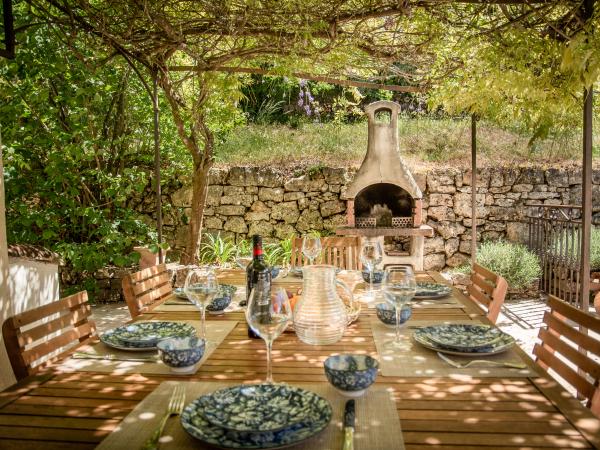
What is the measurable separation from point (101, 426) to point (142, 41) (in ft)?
10.2

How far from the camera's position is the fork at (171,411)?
114 cm

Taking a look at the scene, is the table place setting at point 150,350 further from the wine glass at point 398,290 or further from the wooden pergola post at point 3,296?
the wooden pergola post at point 3,296

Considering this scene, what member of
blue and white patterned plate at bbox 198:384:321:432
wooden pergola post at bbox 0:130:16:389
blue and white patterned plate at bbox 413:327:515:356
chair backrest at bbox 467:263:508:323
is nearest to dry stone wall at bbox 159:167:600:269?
wooden pergola post at bbox 0:130:16:389

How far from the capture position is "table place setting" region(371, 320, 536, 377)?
1.61m

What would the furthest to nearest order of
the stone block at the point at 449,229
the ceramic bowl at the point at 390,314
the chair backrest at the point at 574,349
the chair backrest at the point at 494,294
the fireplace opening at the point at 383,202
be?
1. the stone block at the point at 449,229
2. the fireplace opening at the point at 383,202
3. the chair backrest at the point at 494,294
4. the ceramic bowl at the point at 390,314
5. the chair backrest at the point at 574,349

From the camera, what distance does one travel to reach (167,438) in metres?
1.19

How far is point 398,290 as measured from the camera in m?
1.86

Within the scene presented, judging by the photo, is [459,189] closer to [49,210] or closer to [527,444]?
[49,210]

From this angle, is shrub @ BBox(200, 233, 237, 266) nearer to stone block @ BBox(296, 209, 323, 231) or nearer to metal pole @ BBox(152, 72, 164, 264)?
stone block @ BBox(296, 209, 323, 231)

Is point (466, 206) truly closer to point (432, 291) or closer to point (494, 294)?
point (432, 291)

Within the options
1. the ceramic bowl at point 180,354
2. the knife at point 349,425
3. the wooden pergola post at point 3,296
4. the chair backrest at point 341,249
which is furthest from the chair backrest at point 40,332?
the chair backrest at point 341,249

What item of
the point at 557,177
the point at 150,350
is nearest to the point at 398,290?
the point at 150,350

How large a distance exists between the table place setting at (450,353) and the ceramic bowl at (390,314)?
2.4 inches

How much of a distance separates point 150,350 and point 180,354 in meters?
0.27
